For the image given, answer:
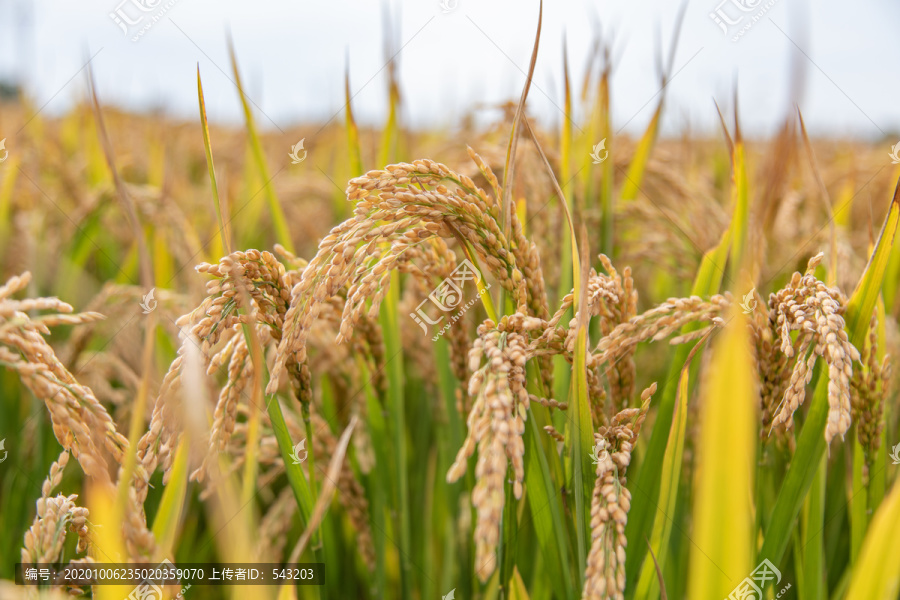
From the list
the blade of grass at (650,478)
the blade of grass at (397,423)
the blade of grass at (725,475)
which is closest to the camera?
the blade of grass at (725,475)

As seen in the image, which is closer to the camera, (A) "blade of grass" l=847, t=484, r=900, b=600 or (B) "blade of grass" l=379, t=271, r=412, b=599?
(A) "blade of grass" l=847, t=484, r=900, b=600

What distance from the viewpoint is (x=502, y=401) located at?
1.86ft

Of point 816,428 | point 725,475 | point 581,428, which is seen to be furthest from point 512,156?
point 816,428

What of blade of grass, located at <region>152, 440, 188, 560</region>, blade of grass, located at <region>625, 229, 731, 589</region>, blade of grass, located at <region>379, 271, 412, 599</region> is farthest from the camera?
blade of grass, located at <region>379, 271, 412, 599</region>

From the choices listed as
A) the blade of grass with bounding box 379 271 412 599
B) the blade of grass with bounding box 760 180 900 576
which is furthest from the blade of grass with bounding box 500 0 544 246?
the blade of grass with bounding box 760 180 900 576

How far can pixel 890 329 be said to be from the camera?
1452 mm

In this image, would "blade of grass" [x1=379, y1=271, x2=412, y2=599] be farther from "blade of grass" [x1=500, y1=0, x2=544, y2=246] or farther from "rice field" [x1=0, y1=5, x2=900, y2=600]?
"blade of grass" [x1=500, y1=0, x2=544, y2=246]

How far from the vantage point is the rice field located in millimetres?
605

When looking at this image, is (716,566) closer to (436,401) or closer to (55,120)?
(436,401)

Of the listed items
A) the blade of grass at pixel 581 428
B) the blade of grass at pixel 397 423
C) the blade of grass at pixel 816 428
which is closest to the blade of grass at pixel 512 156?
the blade of grass at pixel 581 428

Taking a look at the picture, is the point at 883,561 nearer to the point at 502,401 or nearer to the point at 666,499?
the point at 666,499

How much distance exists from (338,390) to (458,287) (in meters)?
0.79

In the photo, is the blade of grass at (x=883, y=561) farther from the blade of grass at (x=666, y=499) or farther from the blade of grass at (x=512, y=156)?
the blade of grass at (x=512, y=156)

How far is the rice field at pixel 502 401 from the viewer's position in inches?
23.8
